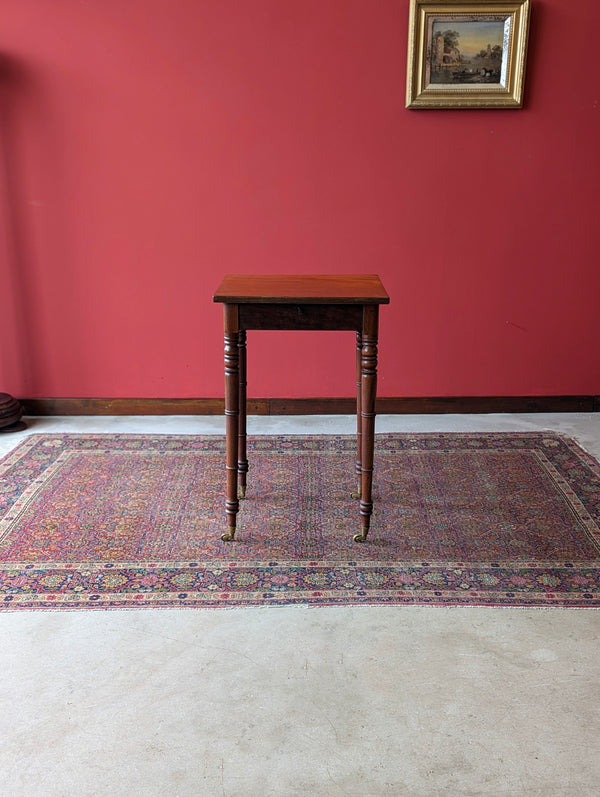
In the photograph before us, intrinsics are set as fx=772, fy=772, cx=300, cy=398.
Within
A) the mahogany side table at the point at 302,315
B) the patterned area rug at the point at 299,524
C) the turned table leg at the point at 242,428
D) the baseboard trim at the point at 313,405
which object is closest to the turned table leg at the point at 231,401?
the mahogany side table at the point at 302,315

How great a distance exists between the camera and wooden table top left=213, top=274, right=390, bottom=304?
2539 mm

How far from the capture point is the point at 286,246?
13.0 feet

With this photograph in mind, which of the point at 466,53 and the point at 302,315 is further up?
the point at 466,53

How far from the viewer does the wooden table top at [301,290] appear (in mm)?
2539

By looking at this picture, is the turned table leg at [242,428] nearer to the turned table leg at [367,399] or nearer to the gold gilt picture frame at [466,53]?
the turned table leg at [367,399]

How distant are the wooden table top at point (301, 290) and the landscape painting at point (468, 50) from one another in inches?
56.4

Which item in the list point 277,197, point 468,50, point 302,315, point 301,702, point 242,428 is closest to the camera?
point 301,702

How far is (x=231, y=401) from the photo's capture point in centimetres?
266

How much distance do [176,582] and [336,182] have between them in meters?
2.21

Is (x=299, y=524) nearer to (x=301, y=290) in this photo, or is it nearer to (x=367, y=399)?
(x=367, y=399)

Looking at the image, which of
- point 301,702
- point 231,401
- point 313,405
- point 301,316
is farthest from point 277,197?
point 301,702

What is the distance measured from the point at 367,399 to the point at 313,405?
151 cm

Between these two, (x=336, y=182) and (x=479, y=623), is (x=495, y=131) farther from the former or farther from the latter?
(x=479, y=623)

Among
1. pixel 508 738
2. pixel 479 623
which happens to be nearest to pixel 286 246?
pixel 479 623
